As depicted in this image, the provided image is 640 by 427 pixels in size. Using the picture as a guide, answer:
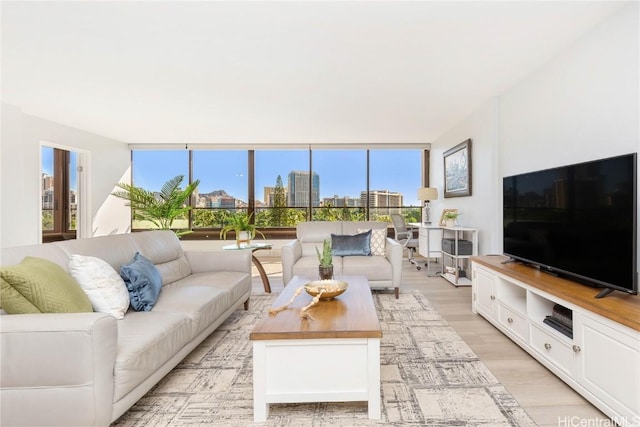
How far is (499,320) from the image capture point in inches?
104

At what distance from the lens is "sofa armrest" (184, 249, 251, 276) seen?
10.6 ft

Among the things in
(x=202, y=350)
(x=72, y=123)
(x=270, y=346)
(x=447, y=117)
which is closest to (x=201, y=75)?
(x=202, y=350)

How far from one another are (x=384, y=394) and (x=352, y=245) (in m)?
2.36

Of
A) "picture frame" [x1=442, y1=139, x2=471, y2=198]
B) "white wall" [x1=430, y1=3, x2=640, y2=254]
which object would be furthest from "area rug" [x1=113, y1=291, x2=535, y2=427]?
"picture frame" [x1=442, y1=139, x2=471, y2=198]

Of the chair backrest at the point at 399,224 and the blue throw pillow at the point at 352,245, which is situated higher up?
the chair backrest at the point at 399,224

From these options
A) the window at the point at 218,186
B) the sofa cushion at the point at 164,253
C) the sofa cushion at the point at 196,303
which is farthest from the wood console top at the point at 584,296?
the window at the point at 218,186

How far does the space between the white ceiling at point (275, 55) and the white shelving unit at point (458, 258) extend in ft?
5.80

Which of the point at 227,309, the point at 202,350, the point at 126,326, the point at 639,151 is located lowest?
the point at 202,350

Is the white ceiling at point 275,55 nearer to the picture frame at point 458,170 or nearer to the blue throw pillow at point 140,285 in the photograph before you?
the picture frame at point 458,170

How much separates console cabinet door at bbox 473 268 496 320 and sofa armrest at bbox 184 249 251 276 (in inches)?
90.2

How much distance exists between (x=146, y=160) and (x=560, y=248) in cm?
753

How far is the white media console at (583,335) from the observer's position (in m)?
1.46

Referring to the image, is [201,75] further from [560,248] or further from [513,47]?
[560,248]

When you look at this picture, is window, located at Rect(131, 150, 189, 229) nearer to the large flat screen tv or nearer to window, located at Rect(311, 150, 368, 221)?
window, located at Rect(311, 150, 368, 221)
